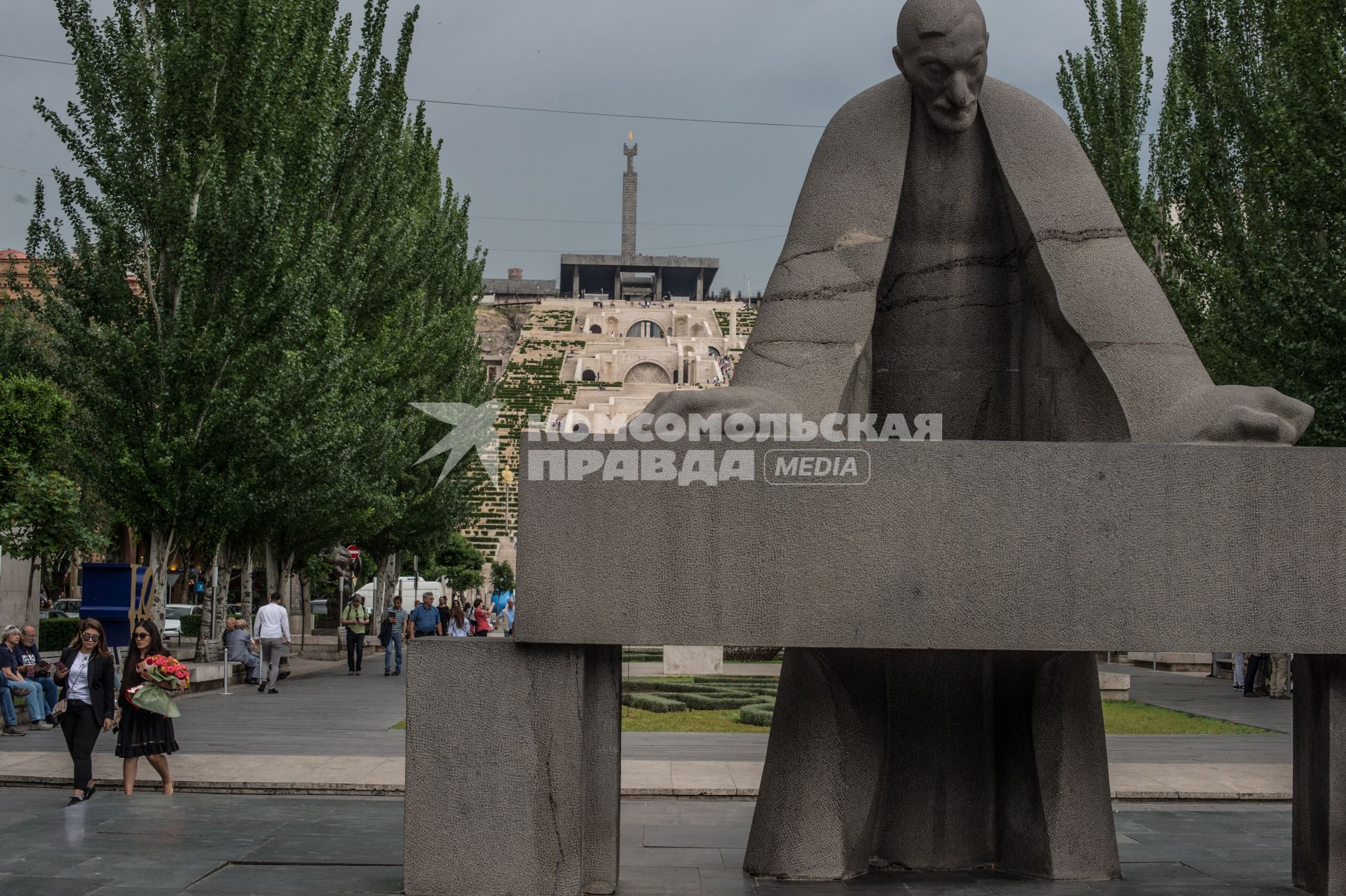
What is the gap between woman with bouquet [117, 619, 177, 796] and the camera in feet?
31.1

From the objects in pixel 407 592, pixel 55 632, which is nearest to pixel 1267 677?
pixel 55 632

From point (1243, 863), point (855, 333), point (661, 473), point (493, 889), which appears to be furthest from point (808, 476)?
point (1243, 863)

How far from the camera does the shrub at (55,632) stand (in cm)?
2900

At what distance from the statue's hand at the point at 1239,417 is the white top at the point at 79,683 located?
7.77m

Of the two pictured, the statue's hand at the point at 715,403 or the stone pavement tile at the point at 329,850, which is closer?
the statue's hand at the point at 715,403

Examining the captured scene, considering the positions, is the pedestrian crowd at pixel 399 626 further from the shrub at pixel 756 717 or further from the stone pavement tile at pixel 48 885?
the stone pavement tile at pixel 48 885

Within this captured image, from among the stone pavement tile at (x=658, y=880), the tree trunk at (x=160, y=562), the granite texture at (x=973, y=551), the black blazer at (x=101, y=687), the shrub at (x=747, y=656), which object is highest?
the granite texture at (x=973, y=551)

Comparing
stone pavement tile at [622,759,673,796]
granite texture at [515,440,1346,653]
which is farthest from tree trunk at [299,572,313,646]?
granite texture at [515,440,1346,653]

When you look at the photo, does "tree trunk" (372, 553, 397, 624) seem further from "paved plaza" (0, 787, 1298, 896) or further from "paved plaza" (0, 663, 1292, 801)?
"paved plaza" (0, 787, 1298, 896)

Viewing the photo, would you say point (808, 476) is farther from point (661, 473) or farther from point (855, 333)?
point (855, 333)

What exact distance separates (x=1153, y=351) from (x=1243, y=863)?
3006mm

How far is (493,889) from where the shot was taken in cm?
502

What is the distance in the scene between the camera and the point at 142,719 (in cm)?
962

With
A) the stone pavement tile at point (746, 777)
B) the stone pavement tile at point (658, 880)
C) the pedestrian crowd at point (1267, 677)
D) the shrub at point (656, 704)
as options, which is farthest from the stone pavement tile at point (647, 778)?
the pedestrian crowd at point (1267, 677)
